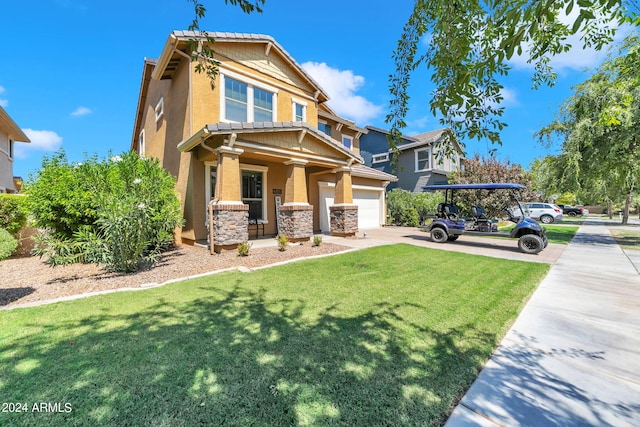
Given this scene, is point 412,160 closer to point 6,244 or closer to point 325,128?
point 325,128

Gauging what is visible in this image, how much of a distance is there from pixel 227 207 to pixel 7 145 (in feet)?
59.1

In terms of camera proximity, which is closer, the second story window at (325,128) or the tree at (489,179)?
the second story window at (325,128)

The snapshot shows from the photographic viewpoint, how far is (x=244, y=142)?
341 inches

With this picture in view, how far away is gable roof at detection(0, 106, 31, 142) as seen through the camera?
1347 centimetres

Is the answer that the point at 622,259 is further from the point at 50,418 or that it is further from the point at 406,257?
the point at 50,418

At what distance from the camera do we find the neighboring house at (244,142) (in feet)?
27.9

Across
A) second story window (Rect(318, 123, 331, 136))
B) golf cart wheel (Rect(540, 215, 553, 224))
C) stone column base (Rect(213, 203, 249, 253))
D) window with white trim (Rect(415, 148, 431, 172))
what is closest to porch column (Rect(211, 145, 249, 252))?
stone column base (Rect(213, 203, 249, 253))

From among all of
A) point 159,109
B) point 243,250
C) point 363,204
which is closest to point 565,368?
point 243,250

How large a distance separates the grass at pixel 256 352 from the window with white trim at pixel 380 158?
1901cm

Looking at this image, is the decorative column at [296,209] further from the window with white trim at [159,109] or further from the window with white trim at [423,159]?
the window with white trim at [423,159]

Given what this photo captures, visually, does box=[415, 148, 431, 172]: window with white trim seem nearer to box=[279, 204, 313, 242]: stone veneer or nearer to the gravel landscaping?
box=[279, 204, 313, 242]: stone veneer

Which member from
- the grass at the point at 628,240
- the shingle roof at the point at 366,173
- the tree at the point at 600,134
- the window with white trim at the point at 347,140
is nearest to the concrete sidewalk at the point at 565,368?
A: the grass at the point at 628,240

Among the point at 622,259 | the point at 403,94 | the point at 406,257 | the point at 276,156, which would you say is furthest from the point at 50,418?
the point at 622,259

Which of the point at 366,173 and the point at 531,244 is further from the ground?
the point at 366,173
